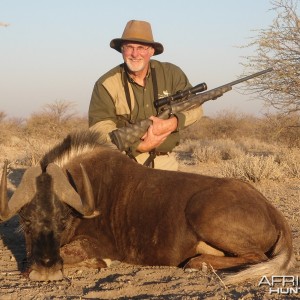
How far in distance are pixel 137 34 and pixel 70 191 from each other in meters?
2.93

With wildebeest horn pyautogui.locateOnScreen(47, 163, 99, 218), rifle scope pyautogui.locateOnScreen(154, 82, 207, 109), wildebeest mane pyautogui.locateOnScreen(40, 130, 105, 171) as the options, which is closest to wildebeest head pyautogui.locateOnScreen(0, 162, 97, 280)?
wildebeest horn pyautogui.locateOnScreen(47, 163, 99, 218)

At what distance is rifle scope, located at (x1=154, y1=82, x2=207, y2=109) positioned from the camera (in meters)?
6.69

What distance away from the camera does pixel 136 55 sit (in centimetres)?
684

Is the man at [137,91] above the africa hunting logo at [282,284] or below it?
above

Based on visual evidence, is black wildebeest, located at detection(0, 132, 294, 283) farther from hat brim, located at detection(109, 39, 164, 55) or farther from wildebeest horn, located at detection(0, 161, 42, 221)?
hat brim, located at detection(109, 39, 164, 55)

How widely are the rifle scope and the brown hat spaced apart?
74 centimetres

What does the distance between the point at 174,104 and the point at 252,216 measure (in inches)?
89.8

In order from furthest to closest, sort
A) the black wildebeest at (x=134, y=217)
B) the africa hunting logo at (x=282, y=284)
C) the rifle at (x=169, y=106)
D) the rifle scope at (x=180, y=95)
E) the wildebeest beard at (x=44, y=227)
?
the rifle scope at (x=180, y=95) → the rifle at (x=169, y=106) → the black wildebeest at (x=134, y=217) → the wildebeest beard at (x=44, y=227) → the africa hunting logo at (x=282, y=284)

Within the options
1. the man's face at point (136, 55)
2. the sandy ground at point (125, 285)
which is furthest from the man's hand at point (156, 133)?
the sandy ground at point (125, 285)

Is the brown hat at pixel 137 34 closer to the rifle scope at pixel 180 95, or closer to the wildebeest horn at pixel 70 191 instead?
the rifle scope at pixel 180 95

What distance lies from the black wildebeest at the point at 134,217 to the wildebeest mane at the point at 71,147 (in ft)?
0.03

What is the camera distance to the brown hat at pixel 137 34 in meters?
6.82

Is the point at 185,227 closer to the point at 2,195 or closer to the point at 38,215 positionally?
the point at 38,215

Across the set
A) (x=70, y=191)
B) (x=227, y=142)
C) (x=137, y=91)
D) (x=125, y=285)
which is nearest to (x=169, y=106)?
(x=137, y=91)
